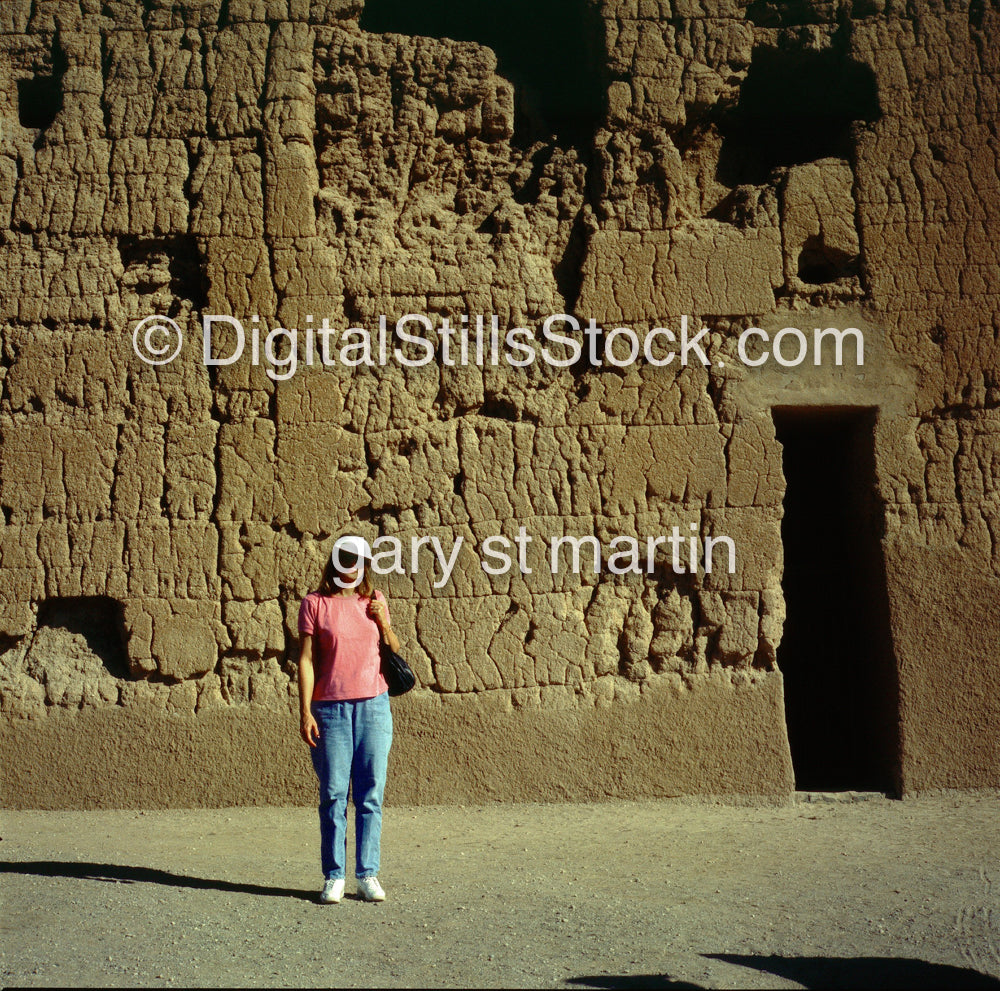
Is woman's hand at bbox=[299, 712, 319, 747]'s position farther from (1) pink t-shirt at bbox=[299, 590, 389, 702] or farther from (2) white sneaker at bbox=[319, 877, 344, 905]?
(2) white sneaker at bbox=[319, 877, 344, 905]

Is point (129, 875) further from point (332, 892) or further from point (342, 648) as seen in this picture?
point (342, 648)

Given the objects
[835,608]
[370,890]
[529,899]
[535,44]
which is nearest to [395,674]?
[370,890]

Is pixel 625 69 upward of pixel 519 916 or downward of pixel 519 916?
upward

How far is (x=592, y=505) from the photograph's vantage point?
5.54 m

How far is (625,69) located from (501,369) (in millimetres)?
1849

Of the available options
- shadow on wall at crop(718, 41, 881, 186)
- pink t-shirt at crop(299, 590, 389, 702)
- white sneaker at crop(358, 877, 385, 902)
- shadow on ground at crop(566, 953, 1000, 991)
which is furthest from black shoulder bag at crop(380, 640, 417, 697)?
shadow on wall at crop(718, 41, 881, 186)

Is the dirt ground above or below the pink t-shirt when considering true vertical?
below

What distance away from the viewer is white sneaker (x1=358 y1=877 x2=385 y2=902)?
3.83m

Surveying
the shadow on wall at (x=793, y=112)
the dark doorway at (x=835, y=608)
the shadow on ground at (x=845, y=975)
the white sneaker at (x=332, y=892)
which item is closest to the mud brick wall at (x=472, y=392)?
the shadow on wall at (x=793, y=112)

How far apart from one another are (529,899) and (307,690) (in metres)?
1.16

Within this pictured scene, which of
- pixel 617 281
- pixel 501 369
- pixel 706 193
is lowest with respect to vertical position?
pixel 501 369

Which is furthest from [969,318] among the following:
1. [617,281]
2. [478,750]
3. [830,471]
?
[478,750]

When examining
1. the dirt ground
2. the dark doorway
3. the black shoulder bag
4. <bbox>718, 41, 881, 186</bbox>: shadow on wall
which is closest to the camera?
the dirt ground

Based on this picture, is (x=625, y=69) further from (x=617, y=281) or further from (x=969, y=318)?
(x=969, y=318)
